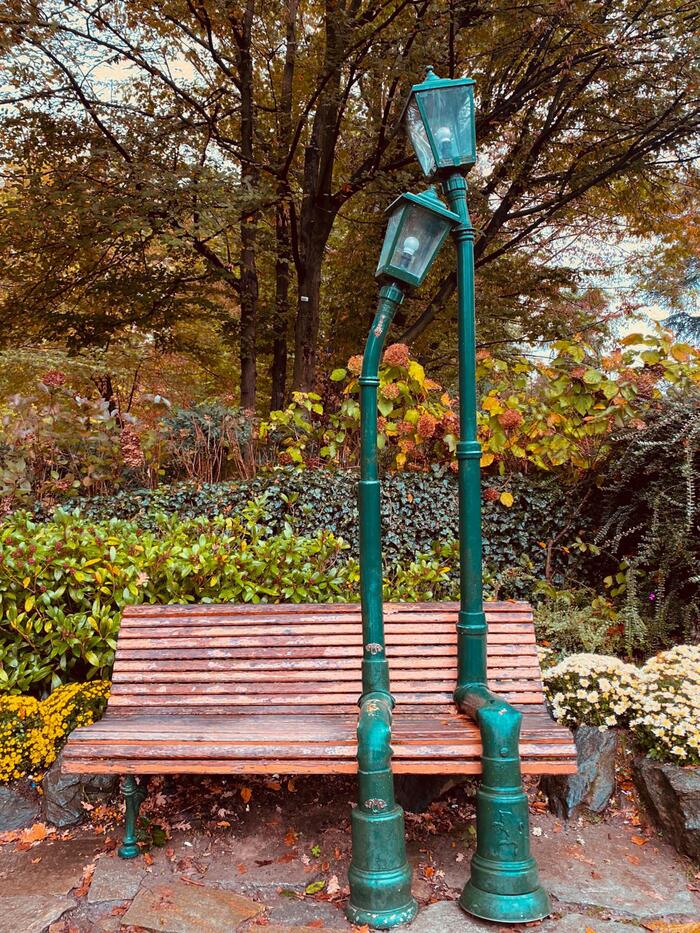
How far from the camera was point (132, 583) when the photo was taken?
153 inches

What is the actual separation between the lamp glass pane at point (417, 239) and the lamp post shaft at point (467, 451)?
119 millimetres

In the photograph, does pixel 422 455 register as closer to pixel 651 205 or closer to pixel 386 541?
pixel 386 541

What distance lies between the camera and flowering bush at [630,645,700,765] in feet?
10.1

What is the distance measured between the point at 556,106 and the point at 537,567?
5.35m

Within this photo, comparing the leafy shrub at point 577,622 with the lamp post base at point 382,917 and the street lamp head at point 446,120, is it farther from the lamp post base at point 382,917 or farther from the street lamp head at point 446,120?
the street lamp head at point 446,120

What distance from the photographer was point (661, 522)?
15.9 ft

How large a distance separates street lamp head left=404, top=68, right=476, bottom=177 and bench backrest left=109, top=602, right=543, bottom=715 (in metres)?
2.19

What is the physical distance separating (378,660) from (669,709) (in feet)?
4.87

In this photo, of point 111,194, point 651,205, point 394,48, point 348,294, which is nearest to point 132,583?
point 111,194

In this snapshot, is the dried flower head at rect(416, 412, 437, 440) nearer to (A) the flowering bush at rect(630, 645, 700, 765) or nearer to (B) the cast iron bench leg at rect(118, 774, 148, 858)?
(A) the flowering bush at rect(630, 645, 700, 765)

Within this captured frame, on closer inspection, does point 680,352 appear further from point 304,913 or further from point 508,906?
point 304,913

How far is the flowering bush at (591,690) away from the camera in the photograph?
3443mm

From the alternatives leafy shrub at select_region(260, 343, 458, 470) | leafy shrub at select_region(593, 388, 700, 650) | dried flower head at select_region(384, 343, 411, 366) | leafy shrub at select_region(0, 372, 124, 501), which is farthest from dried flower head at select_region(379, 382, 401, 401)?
leafy shrub at select_region(0, 372, 124, 501)

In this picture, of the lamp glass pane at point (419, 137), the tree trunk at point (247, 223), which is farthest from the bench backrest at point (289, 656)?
the tree trunk at point (247, 223)
